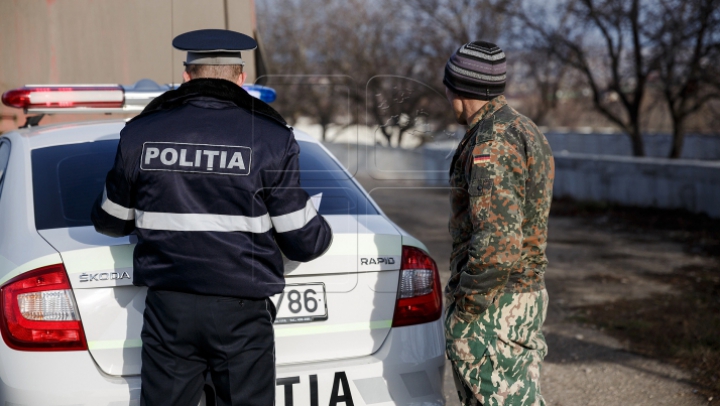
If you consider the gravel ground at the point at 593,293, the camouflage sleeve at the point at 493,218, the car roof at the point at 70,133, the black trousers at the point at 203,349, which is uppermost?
the car roof at the point at 70,133

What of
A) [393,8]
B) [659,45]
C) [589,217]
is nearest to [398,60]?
[393,8]

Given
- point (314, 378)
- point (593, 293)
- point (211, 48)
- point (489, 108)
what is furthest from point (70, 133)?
point (593, 293)

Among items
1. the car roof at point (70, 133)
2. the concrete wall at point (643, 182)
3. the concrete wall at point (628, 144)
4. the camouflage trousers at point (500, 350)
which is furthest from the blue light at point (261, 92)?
the concrete wall at point (628, 144)

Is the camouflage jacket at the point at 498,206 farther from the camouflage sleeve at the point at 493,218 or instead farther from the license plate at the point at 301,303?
the license plate at the point at 301,303

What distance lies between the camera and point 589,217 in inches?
456

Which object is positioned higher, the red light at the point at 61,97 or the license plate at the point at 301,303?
the red light at the point at 61,97

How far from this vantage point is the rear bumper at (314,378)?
244 centimetres

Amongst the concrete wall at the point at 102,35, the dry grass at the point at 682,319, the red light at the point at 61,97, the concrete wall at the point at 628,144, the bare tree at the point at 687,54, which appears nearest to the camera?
the red light at the point at 61,97

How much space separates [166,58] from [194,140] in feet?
13.0

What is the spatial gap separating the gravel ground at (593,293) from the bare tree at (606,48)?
3.84 meters

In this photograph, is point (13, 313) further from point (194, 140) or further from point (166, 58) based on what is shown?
point (166, 58)

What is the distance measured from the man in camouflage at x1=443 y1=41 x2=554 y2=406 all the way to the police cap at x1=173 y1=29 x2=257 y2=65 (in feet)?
2.48

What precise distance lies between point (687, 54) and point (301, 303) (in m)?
11.2

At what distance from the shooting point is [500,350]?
8.52 ft
